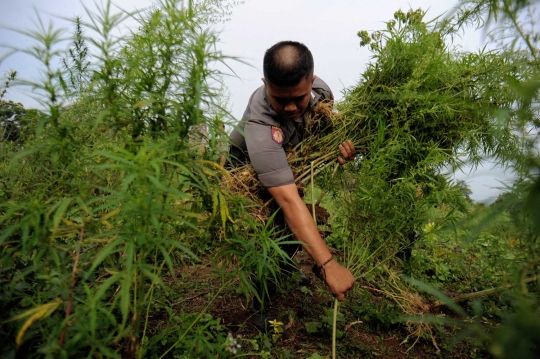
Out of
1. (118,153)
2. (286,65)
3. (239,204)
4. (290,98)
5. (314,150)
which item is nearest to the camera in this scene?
(118,153)

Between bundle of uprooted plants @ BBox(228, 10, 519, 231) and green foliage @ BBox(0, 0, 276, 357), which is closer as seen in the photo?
green foliage @ BBox(0, 0, 276, 357)

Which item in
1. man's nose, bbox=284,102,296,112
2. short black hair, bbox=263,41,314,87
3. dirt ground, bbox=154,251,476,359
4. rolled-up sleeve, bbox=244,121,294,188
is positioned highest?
short black hair, bbox=263,41,314,87

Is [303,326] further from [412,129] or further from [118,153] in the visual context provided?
[118,153]

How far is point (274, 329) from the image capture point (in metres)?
2.65

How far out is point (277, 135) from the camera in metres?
2.57

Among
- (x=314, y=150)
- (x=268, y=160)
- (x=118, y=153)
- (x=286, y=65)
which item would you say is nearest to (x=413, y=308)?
(x=314, y=150)

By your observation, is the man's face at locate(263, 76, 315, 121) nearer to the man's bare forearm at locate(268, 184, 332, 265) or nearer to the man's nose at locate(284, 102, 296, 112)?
the man's nose at locate(284, 102, 296, 112)

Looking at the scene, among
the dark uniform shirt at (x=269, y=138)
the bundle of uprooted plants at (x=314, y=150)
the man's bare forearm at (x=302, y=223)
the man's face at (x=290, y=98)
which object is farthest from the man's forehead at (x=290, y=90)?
the man's bare forearm at (x=302, y=223)

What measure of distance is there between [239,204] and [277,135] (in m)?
0.87

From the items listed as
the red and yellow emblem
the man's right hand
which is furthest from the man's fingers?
the man's right hand

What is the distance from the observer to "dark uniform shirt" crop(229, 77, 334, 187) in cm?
244

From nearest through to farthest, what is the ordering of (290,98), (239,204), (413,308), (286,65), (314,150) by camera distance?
(239,204) < (286,65) < (290,98) < (413,308) < (314,150)

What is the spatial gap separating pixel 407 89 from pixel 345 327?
1.58 meters

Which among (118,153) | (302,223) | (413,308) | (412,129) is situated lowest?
(413,308)
